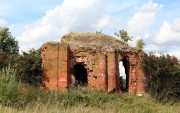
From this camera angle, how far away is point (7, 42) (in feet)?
137

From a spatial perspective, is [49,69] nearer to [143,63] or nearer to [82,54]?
[82,54]

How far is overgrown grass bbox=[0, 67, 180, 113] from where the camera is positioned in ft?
49.5

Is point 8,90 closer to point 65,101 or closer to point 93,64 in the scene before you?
point 65,101

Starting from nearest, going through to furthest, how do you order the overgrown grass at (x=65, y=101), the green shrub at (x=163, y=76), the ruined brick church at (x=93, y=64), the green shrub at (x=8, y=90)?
1. the overgrown grass at (x=65, y=101)
2. the green shrub at (x=8, y=90)
3. the green shrub at (x=163, y=76)
4. the ruined brick church at (x=93, y=64)

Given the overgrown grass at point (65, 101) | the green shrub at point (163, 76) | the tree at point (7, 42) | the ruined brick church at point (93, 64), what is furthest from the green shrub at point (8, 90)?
the tree at point (7, 42)

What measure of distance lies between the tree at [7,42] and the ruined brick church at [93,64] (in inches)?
529

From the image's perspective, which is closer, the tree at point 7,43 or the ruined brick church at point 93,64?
the ruined brick church at point 93,64

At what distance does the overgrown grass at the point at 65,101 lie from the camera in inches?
594

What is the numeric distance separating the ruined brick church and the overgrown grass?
1.63 meters

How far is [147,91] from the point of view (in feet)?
94.7

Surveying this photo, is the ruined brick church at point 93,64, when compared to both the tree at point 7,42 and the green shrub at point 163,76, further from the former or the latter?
the tree at point 7,42

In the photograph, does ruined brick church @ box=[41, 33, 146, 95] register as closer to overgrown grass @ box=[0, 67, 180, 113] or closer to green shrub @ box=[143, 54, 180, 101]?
green shrub @ box=[143, 54, 180, 101]

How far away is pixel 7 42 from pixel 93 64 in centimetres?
1598

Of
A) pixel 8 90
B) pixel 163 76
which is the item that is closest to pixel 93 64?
pixel 163 76
